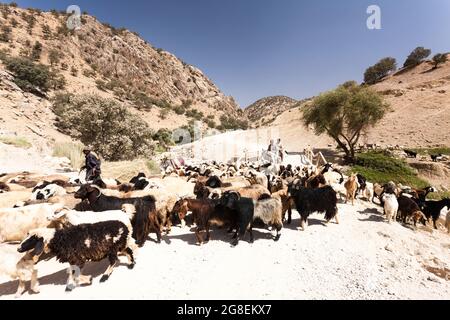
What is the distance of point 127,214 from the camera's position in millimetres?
5098

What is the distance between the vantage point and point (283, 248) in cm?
578

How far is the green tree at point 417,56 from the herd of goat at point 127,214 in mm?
62896

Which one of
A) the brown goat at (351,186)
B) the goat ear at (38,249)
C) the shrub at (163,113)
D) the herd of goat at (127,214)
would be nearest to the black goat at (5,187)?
the herd of goat at (127,214)

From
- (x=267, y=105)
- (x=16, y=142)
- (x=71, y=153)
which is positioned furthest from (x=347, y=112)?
(x=267, y=105)

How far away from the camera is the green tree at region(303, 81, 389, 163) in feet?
78.5

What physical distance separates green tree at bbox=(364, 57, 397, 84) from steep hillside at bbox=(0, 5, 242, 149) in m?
35.5

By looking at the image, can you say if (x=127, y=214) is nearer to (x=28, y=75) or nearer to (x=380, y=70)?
(x=28, y=75)

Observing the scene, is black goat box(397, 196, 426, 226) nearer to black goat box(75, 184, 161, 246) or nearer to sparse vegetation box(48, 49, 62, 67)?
black goat box(75, 184, 161, 246)

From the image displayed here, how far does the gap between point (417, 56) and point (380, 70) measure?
7196 mm

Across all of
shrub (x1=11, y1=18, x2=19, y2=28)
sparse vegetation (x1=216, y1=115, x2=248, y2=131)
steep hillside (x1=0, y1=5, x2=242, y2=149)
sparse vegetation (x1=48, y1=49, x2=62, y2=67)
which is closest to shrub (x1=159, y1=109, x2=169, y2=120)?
steep hillside (x1=0, y1=5, x2=242, y2=149)

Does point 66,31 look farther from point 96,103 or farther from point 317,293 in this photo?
point 317,293

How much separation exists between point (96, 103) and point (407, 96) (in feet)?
145

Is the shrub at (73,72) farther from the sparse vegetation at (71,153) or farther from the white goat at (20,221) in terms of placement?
the white goat at (20,221)

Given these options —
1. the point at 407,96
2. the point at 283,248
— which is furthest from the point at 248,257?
the point at 407,96
